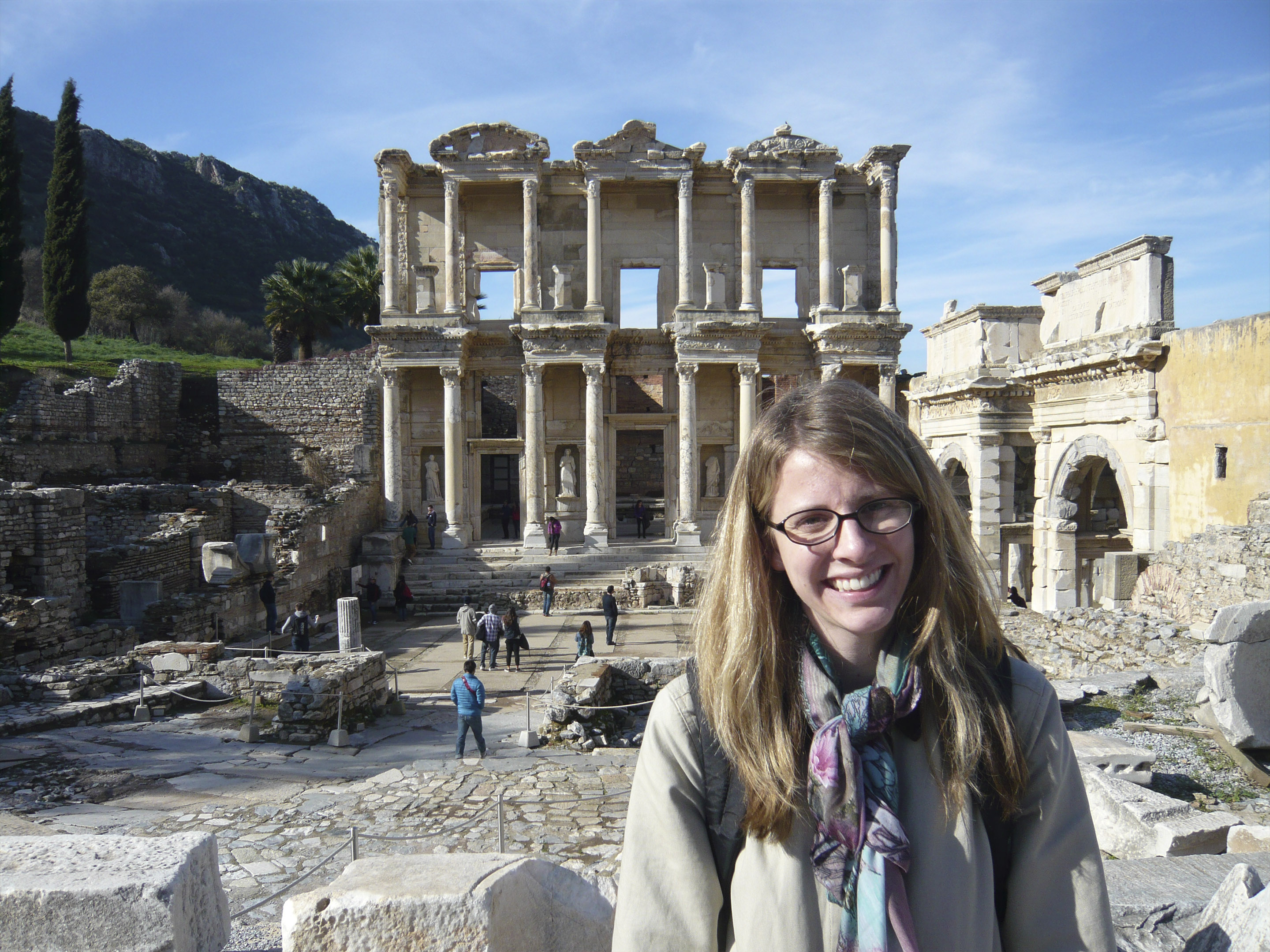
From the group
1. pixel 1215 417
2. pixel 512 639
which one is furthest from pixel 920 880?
pixel 1215 417

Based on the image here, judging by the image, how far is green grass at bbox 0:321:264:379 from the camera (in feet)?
110

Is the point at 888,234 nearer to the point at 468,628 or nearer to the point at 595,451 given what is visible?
the point at 595,451

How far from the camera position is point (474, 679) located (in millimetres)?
9445

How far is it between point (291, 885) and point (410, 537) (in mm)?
19508

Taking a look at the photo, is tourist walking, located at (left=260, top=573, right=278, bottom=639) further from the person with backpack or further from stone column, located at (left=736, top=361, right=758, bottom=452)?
the person with backpack

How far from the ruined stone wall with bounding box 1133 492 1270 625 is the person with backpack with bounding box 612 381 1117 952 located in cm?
1227

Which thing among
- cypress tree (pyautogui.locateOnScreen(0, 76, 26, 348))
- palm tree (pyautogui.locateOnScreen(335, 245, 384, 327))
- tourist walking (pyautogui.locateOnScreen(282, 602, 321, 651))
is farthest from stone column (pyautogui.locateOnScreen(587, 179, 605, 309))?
cypress tree (pyautogui.locateOnScreen(0, 76, 26, 348))

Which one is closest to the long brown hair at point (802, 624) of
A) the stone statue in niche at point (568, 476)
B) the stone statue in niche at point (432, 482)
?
the stone statue in niche at point (568, 476)

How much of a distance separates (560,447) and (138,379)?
17829 mm

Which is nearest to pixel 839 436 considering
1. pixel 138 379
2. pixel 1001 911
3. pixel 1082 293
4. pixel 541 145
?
pixel 1001 911

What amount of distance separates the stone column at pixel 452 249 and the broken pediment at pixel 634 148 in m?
3.67

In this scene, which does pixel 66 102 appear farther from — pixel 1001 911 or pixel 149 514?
pixel 1001 911

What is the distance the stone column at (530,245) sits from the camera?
23438 mm

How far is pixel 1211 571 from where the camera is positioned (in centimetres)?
1273
